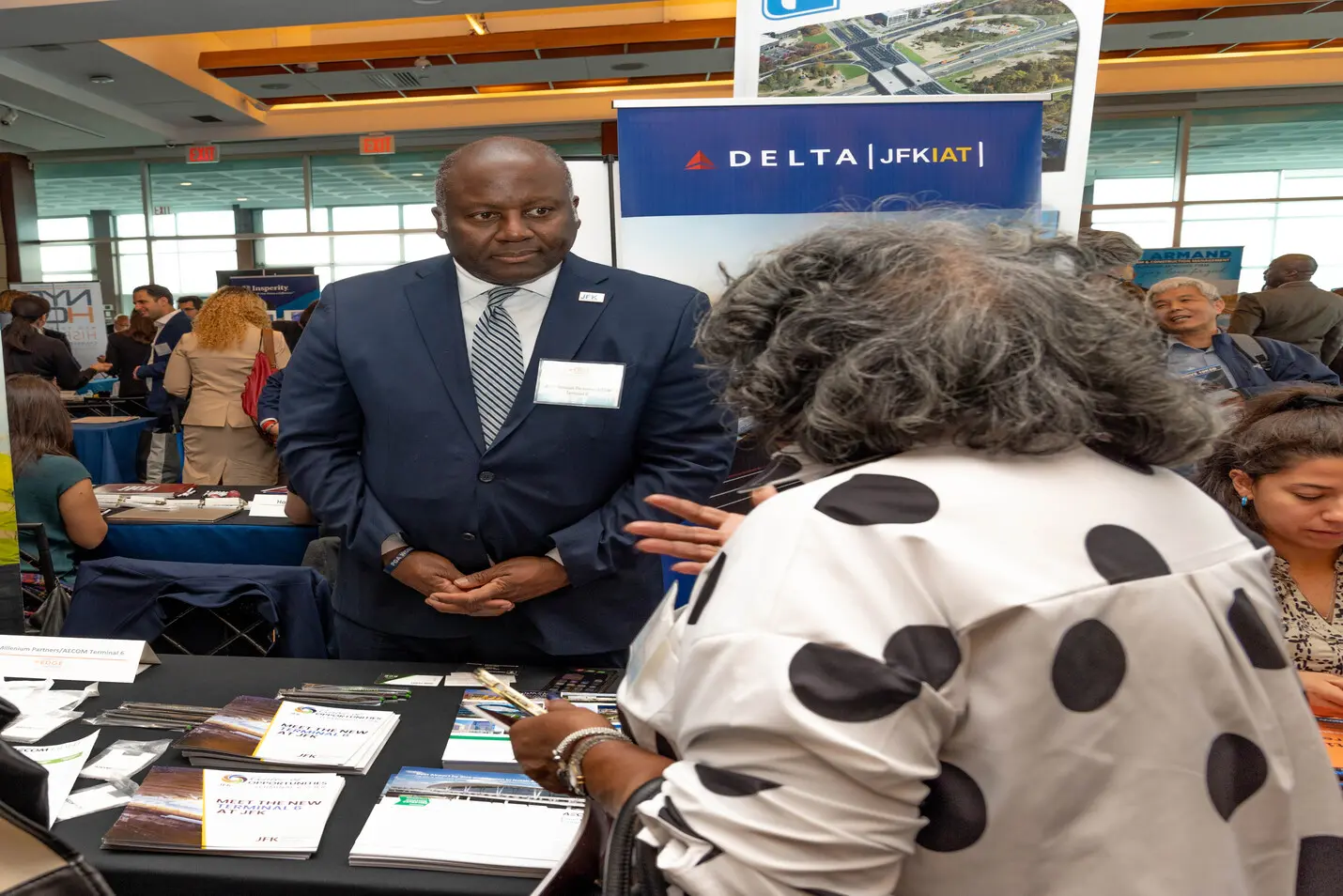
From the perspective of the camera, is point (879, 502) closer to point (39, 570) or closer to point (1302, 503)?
point (1302, 503)

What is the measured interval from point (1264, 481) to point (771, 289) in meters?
1.59

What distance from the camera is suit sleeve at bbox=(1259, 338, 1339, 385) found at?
3.70m

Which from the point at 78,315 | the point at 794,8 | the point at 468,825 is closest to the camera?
the point at 468,825

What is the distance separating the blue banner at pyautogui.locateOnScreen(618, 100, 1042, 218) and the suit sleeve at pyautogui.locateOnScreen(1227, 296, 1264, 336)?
14.0 ft

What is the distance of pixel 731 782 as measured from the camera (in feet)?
2.11

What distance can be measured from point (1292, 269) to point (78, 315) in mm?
10143

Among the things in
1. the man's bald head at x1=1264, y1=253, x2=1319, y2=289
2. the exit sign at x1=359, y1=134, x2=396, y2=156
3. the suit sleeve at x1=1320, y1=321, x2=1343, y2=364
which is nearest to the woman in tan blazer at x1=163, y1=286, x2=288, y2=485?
the man's bald head at x1=1264, y1=253, x2=1319, y2=289

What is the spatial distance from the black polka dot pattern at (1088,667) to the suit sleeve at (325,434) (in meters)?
1.31

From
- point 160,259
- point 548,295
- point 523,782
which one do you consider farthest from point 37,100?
point 523,782

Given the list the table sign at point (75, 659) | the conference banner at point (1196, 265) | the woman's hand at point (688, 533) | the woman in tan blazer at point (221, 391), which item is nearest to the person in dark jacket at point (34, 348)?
the woman in tan blazer at point (221, 391)

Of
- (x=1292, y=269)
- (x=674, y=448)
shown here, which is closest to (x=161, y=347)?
(x=674, y=448)

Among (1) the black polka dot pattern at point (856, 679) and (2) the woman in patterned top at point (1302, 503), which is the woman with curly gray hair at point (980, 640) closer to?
(1) the black polka dot pattern at point (856, 679)

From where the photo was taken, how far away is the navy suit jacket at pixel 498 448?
5.51 feet

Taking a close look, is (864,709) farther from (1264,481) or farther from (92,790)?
(1264,481)
